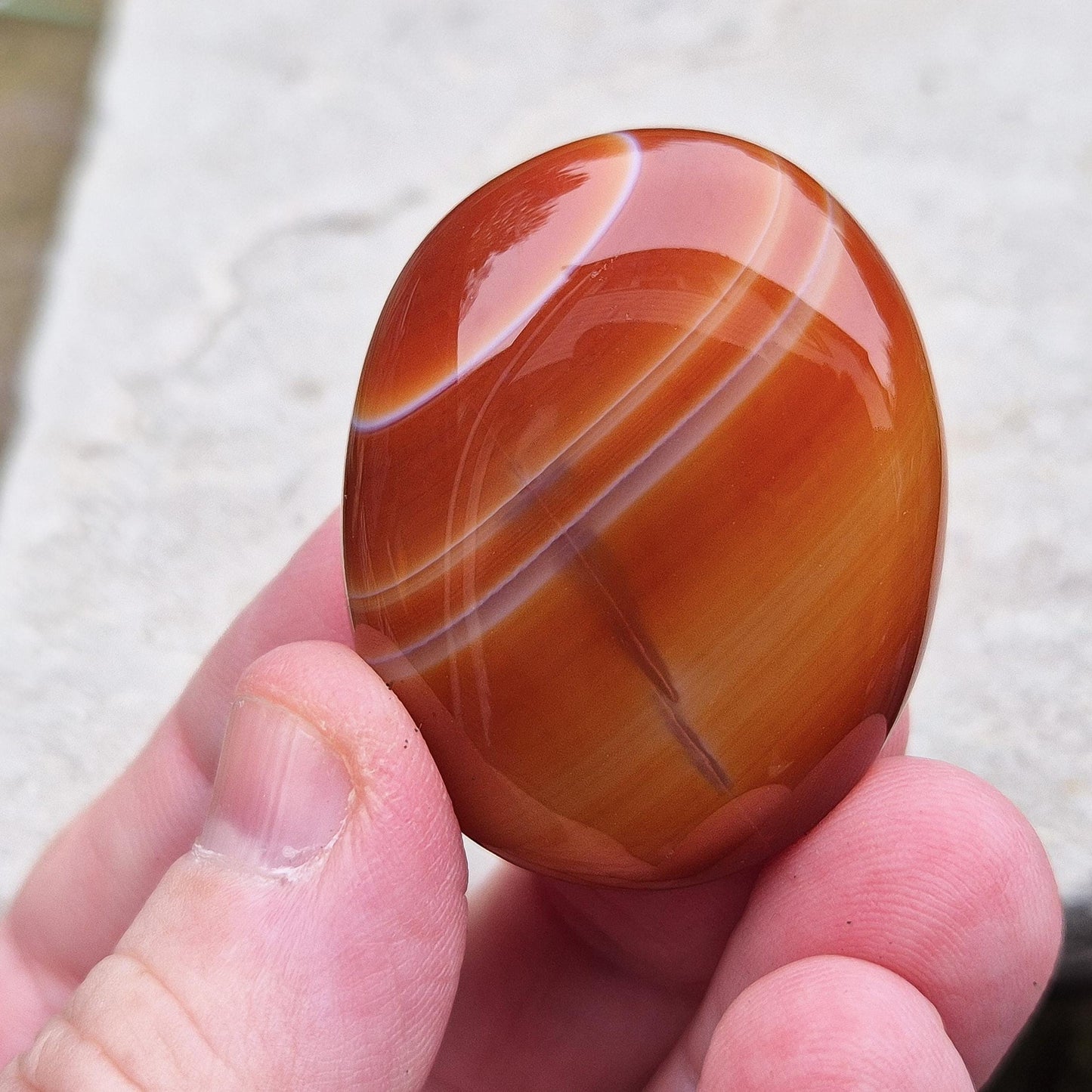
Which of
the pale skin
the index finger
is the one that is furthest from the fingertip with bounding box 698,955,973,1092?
the index finger

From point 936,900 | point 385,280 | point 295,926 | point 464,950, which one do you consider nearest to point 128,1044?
point 295,926

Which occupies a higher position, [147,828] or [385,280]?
[385,280]

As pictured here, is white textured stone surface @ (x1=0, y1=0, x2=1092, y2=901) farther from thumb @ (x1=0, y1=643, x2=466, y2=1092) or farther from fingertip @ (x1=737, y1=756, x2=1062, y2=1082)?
thumb @ (x1=0, y1=643, x2=466, y2=1092)

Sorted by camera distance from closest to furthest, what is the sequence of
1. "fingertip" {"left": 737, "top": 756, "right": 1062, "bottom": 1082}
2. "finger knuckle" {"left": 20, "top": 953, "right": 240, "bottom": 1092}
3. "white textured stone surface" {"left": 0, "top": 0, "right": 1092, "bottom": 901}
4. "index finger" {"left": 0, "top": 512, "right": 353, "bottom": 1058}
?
"finger knuckle" {"left": 20, "top": 953, "right": 240, "bottom": 1092} → "fingertip" {"left": 737, "top": 756, "right": 1062, "bottom": 1082} → "index finger" {"left": 0, "top": 512, "right": 353, "bottom": 1058} → "white textured stone surface" {"left": 0, "top": 0, "right": 1092, "bottom": 901}

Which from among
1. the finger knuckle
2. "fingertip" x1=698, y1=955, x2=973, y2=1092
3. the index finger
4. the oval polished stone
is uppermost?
the oval polished stone

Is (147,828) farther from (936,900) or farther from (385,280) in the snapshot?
(385,280)

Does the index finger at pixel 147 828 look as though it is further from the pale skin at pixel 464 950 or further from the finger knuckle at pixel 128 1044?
the finger knuckle at pixel 128 1044

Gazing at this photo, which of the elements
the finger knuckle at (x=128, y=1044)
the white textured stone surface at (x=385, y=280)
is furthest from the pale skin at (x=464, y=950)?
the white textured stone surface at (x=385, y=280)
